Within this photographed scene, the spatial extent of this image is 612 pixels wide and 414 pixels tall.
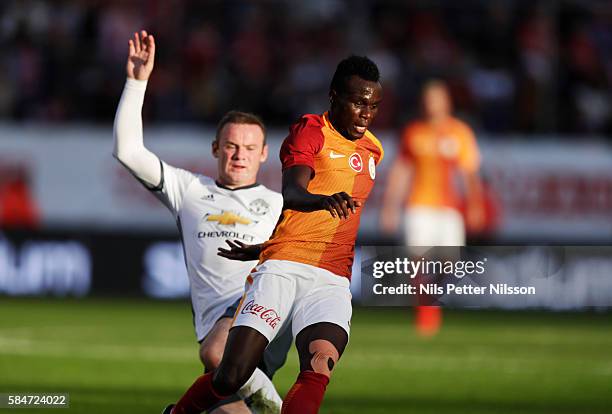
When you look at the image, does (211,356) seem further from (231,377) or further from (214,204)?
(214,204)

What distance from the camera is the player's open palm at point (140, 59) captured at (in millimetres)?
7320

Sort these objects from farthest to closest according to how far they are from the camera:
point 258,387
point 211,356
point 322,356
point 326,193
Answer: point 258,387
point 211,356
point 326,193
point 322,356

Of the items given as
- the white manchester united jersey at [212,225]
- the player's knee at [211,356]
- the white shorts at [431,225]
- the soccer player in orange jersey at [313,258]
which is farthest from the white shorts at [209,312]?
the white shorts at [431,225]

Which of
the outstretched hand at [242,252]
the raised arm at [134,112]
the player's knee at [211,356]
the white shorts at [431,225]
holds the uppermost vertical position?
the white shorts at [431,225]

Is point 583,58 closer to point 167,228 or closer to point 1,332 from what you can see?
point 167,228

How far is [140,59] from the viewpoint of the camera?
734cm

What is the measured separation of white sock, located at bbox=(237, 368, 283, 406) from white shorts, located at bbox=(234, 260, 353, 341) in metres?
0.72

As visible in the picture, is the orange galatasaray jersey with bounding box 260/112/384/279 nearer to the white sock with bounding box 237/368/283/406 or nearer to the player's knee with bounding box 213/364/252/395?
the player's knee with bounding box 213/364/252/395

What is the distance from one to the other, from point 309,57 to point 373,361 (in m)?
8.47

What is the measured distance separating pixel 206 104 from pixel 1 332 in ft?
19.9

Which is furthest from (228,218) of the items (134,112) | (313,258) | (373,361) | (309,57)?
(309,57)

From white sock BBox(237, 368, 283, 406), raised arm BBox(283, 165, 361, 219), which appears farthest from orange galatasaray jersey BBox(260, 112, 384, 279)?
white sock BBox(237, 368, 283, 406)

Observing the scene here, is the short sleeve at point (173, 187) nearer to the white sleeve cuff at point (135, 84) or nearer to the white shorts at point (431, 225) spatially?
the white sleeve cuff at point (135, 84)

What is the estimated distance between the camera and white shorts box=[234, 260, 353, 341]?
654 cm
